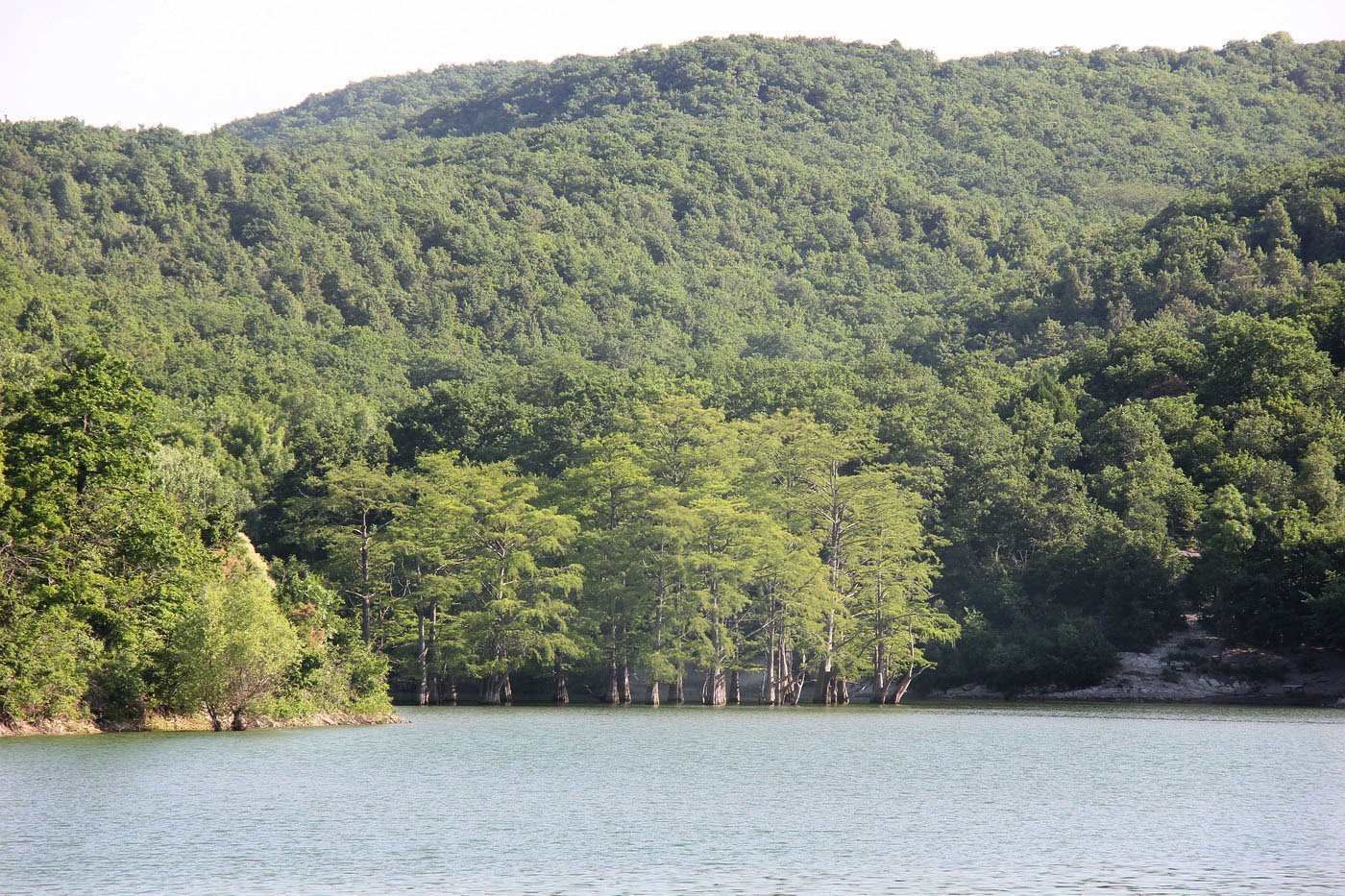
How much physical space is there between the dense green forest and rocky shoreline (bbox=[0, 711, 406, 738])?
0.44 meters

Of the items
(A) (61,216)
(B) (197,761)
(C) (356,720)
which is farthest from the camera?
(A) (61,216)

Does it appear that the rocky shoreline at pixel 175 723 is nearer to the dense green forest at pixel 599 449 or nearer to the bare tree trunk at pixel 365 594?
the dense green forest at pixel 599 449

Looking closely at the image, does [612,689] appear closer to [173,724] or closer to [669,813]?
[173,724]

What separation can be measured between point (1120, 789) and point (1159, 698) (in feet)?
124

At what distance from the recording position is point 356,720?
45.5 meters

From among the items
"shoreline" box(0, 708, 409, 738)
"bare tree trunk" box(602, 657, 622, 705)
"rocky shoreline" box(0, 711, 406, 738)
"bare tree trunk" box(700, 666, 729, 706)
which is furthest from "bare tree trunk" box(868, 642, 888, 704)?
"shoreline" box(0, 708, 409, 738)

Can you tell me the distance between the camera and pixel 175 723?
40031 millimetres

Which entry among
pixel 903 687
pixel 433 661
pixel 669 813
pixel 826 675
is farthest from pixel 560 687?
pixel 669 813

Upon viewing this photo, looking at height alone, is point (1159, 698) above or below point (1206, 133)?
below

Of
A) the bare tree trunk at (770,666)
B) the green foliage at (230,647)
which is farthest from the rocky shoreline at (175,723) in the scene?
the bare tree trunk at (770,666)

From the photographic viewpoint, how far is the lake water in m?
18.5

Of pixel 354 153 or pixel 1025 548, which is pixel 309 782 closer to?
pixel 1025 548

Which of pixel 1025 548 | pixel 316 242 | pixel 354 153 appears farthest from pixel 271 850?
pixel 354 153

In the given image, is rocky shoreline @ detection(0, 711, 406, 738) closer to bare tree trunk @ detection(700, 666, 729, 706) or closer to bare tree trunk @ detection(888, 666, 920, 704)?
bare tree trunk @ detection(700, 666, 729, 706)
